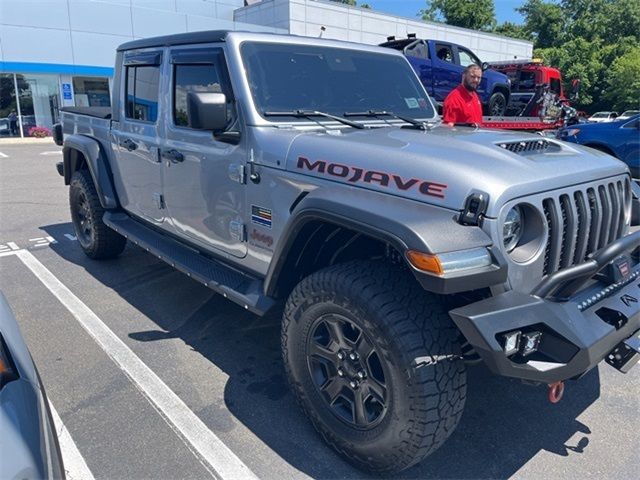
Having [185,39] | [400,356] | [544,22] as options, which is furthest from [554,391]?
[544,22]

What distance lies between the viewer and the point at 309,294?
2.47 metres

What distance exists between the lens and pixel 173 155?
3.63 meters

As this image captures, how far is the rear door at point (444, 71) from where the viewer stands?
1157 cm

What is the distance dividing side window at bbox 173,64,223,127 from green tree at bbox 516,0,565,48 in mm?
52063

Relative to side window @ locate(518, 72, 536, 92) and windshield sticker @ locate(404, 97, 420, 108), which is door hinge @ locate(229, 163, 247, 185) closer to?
windshield sticker @ locate(404, 97, 420, 108)

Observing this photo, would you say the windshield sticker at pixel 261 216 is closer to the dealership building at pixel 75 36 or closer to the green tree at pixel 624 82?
the dealership building at pixel 75 36

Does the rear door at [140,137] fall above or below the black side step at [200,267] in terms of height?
above

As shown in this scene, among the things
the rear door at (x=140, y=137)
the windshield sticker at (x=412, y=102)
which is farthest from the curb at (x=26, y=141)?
the windshield sticker at (x=412, y=102)

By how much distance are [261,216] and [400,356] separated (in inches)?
49.2

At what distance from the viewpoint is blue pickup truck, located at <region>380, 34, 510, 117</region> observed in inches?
443

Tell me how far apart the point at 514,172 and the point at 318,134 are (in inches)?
44.5

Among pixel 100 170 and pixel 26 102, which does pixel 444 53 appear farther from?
pixel 26 102

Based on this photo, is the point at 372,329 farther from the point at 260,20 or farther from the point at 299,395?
the point at 260,20

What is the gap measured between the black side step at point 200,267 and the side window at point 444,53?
30.4ft
